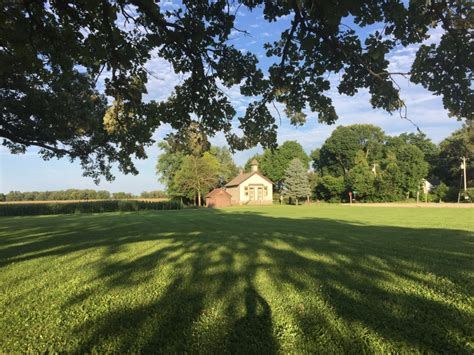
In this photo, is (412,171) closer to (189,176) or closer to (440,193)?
(440,193)

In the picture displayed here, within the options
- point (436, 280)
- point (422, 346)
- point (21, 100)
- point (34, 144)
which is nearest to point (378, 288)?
point (436, 280)

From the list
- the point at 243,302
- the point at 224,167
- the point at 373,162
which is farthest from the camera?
the point at 224,167

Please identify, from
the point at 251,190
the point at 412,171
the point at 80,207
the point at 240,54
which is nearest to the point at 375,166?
the point at 412,171

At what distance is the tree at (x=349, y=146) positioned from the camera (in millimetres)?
71500

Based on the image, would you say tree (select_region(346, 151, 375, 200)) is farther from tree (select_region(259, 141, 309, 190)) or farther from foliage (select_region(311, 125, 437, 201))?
tree (select_region(259, 141, 309, 190))

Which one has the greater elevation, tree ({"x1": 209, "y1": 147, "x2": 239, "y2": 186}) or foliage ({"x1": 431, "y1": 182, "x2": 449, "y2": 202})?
tree ({"x1": 209, "y1": 147, "x2": 239, "y2": 186})

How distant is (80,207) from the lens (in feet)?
154

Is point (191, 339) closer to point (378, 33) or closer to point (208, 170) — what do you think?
point (378, 33)

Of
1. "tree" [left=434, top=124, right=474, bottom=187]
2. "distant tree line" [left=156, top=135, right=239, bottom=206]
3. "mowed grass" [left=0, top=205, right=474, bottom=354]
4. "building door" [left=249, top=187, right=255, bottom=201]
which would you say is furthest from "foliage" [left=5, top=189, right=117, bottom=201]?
"mowed grass" [left=0, top=205, right=474, bottom=354]

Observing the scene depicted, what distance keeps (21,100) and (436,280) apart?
51.4 feet

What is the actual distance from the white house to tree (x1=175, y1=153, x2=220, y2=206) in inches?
180

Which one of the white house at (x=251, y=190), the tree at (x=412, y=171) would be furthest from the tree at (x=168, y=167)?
the tree at (x=412, y=171)

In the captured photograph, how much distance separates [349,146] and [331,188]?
1428 cm

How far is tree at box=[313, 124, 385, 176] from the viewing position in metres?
71.5
